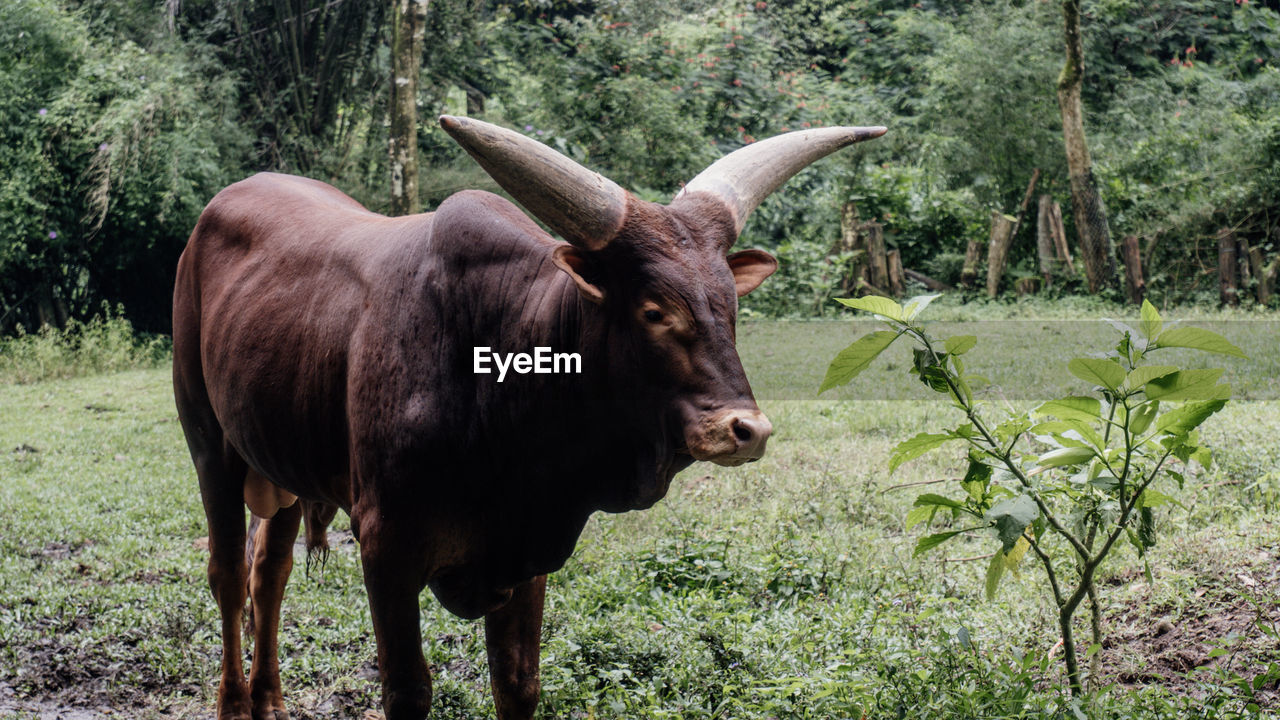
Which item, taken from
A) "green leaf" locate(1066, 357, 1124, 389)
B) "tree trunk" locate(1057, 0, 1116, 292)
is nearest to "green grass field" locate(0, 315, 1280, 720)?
"green leaf" locate(1066, 357, 1124, 389)

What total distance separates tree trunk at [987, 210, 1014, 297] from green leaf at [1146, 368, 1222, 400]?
9.05 meters

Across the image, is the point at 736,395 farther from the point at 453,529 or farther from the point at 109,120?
the point at 109,120

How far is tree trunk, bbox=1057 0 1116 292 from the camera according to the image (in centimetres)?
1062

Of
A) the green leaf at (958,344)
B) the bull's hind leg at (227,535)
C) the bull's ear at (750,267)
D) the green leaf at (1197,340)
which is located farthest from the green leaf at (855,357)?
the bull's hind leg at (227,535)

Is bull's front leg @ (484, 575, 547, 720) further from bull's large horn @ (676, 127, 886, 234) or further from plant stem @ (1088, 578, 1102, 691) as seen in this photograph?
plant stem @ (1088, 578, 1102, 691)

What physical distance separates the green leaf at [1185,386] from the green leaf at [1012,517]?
373 millimetres

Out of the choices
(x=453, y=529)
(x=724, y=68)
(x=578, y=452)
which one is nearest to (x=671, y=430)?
(x=578, y=452)

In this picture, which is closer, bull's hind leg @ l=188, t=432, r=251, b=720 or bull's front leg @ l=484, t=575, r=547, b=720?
bull's front leg @ l=484, t=575, r=547, b=720

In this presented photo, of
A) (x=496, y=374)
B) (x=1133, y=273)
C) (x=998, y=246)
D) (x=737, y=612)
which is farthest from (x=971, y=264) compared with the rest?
(x=496, y=374)

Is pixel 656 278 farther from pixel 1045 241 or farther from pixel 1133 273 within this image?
pixel 1045 241

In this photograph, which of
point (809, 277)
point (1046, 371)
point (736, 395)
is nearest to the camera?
point (736, 395)

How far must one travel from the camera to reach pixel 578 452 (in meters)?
2.39

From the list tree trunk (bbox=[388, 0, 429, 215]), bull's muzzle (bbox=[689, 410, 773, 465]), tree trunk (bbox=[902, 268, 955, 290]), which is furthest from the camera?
tree trunk (bbox=[902, 268, 955, 290])

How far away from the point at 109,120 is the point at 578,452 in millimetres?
8961
